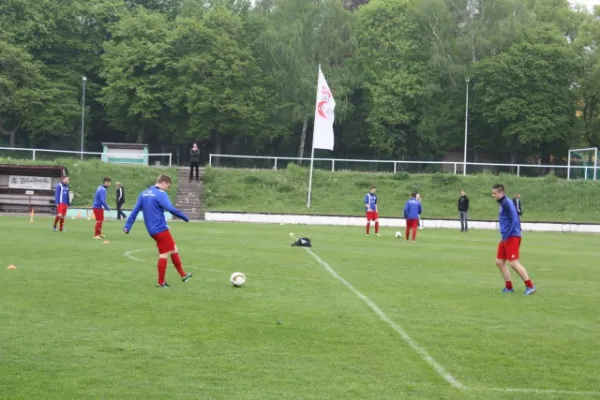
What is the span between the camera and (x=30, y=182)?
4503 centimetres

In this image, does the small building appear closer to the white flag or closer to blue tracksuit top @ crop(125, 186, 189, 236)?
the white flag

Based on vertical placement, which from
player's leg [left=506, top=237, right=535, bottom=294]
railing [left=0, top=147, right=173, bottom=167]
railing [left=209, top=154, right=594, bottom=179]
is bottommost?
player's leg [left=506, top=237, right=535, bottom=294]

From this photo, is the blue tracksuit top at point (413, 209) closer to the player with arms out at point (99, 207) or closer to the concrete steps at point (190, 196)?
the player with arms out at point (99, 207)

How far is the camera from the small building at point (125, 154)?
2191 inches

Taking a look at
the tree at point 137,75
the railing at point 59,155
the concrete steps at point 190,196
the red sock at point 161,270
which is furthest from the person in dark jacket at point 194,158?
the red sock at point 161,270

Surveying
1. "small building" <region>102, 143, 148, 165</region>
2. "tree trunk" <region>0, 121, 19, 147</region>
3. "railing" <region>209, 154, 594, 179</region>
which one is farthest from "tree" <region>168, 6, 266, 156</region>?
"tree trunk" <region>0, 121, 19, 147</region>

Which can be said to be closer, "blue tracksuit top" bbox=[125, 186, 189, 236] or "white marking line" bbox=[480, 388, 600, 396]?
"white marking line" bbox=[480, 388, 600, 396]

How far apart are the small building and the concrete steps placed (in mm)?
3263

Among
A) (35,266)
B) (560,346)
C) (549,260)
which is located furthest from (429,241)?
(560,346)

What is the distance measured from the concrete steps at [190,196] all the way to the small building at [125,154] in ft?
10.7

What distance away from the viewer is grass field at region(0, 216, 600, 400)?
24.9 feet

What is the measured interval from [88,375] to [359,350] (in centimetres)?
307

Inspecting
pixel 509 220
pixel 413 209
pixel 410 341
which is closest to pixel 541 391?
pixel 410 341

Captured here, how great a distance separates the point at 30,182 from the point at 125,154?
1156 centimetres
